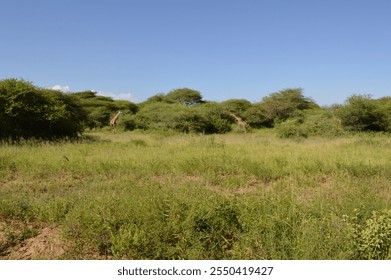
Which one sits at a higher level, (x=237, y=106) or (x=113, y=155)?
(x=237, y=106)

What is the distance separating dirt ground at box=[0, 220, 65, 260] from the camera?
395cm

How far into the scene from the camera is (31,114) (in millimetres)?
16250

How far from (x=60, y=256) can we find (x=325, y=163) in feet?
23.2

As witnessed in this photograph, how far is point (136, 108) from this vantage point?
4078 centimetres

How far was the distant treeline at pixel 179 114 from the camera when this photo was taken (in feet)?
52.3

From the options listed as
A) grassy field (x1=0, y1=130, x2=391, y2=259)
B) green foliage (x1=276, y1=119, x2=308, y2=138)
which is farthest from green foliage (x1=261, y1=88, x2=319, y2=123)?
grassy field (x1=0, y1=130, x2=391, y2=259)

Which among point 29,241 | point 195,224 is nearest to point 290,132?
point 195,224

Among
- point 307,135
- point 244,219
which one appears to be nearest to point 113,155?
point 244,219

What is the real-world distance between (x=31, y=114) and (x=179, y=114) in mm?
12294

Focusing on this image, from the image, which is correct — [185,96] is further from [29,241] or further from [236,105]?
[29,241]

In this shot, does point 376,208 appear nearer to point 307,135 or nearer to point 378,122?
point 307,135

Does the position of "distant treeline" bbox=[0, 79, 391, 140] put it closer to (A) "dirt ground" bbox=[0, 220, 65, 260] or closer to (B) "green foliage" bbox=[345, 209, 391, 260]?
(A) "dirt ground" bbox=[0, 220, 65, 260]

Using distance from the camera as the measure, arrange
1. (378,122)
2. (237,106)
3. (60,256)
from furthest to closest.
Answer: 1. (237,106)
2. (378,122)
3. (60,256)

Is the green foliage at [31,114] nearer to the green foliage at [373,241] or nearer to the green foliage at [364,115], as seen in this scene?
the green foliage at [373,241]
